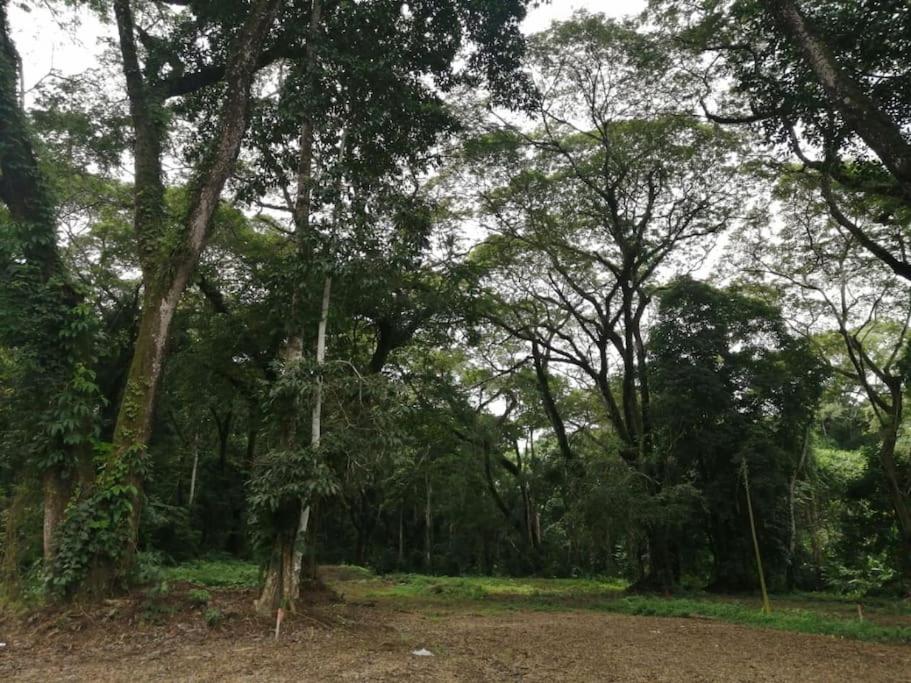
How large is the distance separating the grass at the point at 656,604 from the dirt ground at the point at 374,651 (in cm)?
106

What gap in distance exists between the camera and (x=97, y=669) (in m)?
5.17

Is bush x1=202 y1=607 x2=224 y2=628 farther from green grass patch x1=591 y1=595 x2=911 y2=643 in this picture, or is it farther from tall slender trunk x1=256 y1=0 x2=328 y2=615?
green grass patch x1=591 y1=595 x2=911 y2=643

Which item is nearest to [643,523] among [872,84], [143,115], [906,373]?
[906,373]

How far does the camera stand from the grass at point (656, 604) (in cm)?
924

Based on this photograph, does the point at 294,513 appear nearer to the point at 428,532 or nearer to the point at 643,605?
the point at 643,605

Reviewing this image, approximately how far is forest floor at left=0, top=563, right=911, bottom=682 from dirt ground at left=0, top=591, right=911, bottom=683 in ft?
0.05

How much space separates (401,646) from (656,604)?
291 inches

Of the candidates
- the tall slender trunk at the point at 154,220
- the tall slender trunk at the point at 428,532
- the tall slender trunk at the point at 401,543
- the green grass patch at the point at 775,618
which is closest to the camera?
the tall slender trunk at the point at 154,220

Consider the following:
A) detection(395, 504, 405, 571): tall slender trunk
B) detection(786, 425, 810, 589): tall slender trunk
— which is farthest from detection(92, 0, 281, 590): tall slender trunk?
detection(395, 504, 405, 571): tall slender trunk

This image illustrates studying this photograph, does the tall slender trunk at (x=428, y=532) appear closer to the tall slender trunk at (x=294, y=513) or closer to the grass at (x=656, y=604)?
the grass at (x=656, y=604)

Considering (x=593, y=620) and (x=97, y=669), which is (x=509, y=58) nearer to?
(x=593, y=620)

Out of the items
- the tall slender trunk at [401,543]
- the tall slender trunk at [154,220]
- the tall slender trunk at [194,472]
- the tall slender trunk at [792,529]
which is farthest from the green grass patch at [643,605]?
the tall slender trunk at [194,472]

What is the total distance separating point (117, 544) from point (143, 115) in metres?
6.01

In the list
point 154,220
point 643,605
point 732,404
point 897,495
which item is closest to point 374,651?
point 154,220
